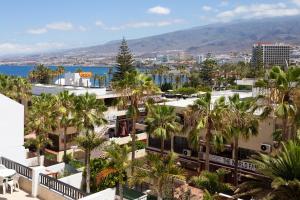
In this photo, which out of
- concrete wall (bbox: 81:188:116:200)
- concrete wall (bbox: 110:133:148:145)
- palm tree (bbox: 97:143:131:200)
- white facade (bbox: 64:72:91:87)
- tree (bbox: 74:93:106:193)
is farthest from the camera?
white facade (bbox: 64:72:91:87)

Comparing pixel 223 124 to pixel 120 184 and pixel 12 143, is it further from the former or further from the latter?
pixel 12 143

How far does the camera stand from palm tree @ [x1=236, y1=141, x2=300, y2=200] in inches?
410

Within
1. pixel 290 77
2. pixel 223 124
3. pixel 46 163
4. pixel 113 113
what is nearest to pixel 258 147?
pixel 223 124

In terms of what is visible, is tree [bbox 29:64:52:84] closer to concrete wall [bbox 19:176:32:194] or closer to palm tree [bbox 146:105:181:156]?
palm tree [bbox 146:105:181:156]

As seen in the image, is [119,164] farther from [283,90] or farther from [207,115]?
[283,90]

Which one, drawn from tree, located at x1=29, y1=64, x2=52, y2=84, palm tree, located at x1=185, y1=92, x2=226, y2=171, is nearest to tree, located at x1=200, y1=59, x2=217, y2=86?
tree, located at x1=29, y1=64, x2=52, y2=84

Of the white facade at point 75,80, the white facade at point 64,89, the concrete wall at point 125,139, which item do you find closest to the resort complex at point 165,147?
the concrete wall at point 125,139

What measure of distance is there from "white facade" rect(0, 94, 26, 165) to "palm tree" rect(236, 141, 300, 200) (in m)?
11.8

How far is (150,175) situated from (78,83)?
49.7m

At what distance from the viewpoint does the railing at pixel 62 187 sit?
1534cm

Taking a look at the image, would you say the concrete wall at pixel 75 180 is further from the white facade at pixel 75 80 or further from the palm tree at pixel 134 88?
the white facade at pixel 75 80

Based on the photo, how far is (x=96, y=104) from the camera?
30938 millimetres

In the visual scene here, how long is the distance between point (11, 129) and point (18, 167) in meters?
2.09

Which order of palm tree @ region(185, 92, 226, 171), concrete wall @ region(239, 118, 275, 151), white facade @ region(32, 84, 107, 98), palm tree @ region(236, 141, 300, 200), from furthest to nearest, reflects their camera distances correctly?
white facade @ region(32, 84, 107, 98) → concrete wall @ region(239, 118, 275, 151) → palm tree @ region(185, 92, 226, 171) → palm tree @ region(236, 141, 300, 200)
